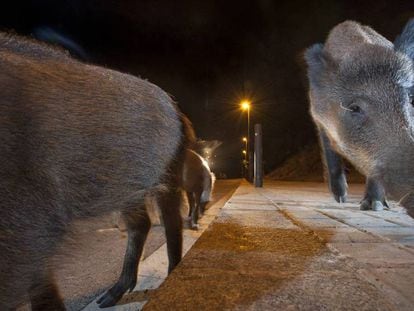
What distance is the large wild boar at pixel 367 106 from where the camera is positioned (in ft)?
7.78

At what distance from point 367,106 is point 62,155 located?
2341 millimetres

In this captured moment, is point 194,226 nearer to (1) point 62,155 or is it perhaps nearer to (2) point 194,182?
(2) point 194,182

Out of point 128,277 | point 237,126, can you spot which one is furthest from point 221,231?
point 237,126

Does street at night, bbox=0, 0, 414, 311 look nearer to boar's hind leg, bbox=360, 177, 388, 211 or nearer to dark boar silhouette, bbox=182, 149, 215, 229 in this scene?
boar's hind leg, bbox=360, 177, 388, 211

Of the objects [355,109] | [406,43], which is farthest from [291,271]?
[406,43]

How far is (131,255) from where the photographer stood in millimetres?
2586

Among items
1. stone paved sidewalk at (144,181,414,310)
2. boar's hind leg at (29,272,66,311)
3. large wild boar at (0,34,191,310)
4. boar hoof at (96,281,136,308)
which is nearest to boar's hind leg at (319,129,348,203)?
stone paved sidewalk at (144,181,414,310)

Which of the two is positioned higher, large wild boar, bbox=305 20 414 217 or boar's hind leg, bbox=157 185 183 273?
large wild boar, bbox=305 20 414 217

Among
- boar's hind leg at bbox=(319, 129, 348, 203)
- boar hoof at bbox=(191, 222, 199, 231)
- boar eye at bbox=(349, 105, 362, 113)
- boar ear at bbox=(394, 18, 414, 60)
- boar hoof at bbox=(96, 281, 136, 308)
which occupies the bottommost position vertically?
boar hoof at bbox=(191, 222, 199, 231)

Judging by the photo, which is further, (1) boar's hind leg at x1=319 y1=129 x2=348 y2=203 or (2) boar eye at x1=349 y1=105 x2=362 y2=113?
(1) boar's hind leg at x1=319 y1=129 x2=348 y2=203

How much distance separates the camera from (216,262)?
1.73 metres

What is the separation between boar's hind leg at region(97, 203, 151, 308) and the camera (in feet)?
7.67

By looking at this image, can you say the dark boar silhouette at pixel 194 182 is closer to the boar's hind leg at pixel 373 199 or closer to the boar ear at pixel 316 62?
the boar ear at pixel 316 62

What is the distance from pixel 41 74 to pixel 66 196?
20.7 inches
